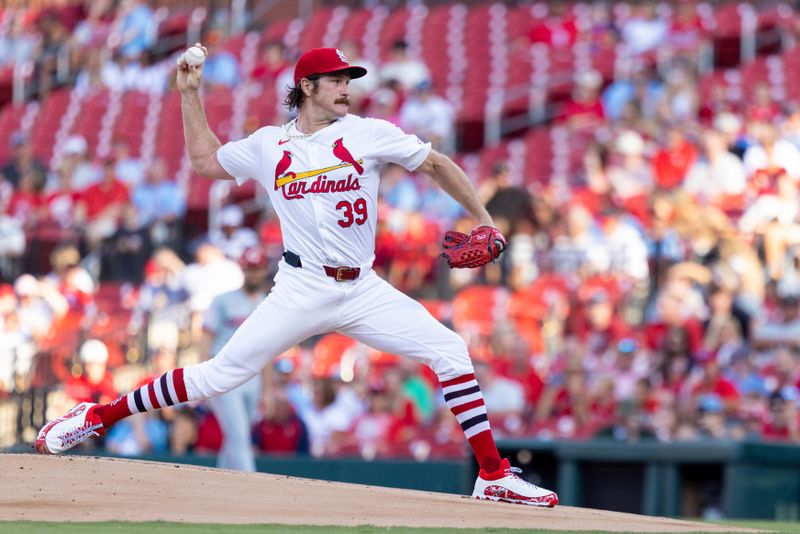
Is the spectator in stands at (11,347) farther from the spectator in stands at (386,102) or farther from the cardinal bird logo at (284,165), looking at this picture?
the cardinal bird logo at (284,165)

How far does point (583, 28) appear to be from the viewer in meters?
19.7

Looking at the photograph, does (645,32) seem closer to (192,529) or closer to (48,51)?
(48,51)

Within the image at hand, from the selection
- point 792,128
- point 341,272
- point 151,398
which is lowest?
point 151,398

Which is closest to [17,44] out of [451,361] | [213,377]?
[213,377]

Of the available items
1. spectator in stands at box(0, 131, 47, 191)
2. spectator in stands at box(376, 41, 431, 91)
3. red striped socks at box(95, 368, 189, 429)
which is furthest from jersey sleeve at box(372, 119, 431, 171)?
spectator in stands at box(0, 131, 47, 191)

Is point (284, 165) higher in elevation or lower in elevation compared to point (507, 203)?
lower

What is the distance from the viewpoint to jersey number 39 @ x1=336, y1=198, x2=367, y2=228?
7113 millimetres

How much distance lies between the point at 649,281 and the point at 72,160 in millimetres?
7003

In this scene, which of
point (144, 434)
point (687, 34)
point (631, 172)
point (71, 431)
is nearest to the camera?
point (71, 431)

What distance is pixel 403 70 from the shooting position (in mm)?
18406

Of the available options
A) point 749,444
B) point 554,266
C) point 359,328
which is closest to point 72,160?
point 554,266

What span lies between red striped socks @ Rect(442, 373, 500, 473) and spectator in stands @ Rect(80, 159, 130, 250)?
927cm

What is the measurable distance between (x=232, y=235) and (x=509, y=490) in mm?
8223

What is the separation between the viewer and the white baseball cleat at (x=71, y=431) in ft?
24.5
